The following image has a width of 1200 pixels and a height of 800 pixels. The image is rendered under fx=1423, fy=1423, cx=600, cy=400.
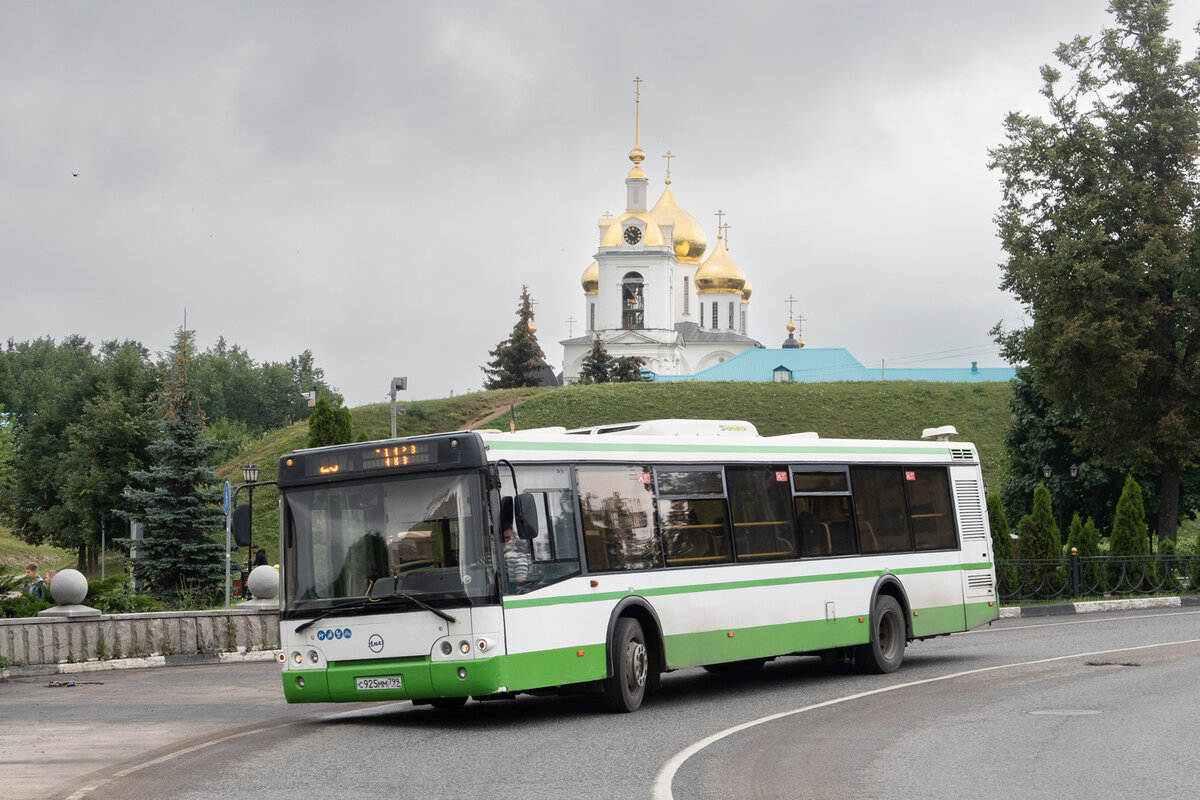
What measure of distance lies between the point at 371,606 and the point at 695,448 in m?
4.06

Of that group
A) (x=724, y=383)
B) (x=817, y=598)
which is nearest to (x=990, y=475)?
(x=724, y=383)

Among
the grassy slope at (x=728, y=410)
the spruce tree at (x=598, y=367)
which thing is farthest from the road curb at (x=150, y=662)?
the spruce tree at (x=598, y=367)

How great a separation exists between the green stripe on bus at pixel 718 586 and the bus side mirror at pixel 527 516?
67 cm

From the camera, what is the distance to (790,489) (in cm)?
1585

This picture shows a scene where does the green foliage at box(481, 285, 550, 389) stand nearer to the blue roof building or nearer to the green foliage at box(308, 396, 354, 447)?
the blue roof building

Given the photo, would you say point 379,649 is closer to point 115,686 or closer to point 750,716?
point 750,716

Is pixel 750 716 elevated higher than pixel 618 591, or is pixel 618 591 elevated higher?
pixel 618 591

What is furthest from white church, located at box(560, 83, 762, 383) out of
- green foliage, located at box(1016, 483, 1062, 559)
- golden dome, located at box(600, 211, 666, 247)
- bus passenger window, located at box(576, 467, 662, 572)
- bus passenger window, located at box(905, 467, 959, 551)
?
bus passenger window, located at box(576, 467, 662, 572)

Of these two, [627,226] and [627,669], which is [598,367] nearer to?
[627,226]

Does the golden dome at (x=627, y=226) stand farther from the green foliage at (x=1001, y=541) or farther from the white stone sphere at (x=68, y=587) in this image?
the white stone sphere at (x=68, y=587)

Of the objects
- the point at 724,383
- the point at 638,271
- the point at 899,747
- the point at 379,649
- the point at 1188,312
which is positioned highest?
the point at 638,271

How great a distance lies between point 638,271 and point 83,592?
111 meters

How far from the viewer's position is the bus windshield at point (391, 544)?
40.1 ft

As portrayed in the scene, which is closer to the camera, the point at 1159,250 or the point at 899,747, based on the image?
the point at 899,747
